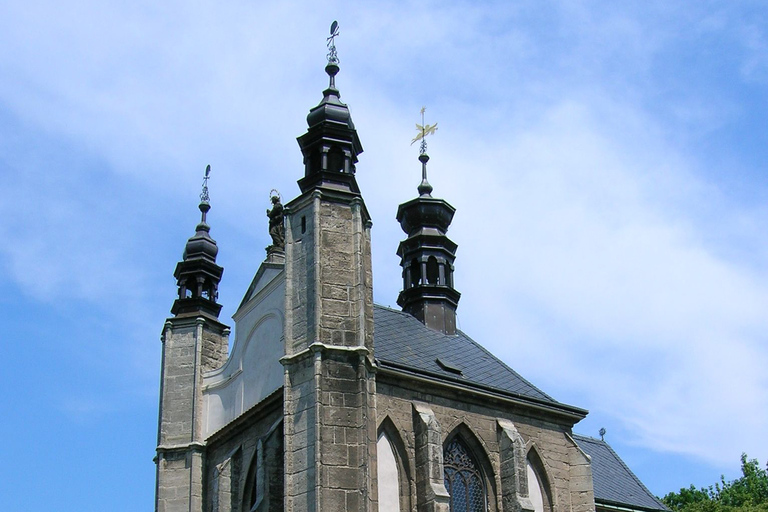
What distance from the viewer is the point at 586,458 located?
25.4 meters

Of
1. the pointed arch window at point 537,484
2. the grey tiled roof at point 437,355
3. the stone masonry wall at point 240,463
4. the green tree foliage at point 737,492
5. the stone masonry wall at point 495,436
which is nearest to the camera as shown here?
the stone masonry wall at point 495,436

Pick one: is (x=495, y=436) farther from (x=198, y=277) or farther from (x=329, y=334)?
(x=198, y=277)

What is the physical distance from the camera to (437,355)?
26.3 metres

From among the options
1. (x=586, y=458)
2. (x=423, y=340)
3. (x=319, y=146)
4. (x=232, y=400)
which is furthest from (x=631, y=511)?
(x=319, y=146)

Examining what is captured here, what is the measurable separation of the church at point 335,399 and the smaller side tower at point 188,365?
A: 0.04m

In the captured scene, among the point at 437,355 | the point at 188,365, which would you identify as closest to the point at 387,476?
the point at 437,355

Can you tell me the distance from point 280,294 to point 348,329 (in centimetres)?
370

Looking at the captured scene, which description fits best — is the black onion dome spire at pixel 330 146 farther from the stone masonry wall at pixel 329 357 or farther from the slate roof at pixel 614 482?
the slate roof at pixel 614 482

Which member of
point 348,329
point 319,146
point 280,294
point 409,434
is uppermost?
point 319,146

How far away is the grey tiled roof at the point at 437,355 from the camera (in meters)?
24.5

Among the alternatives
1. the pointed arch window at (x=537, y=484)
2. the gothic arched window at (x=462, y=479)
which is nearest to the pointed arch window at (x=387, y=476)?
the gothic arched window at (x=462, y=479)

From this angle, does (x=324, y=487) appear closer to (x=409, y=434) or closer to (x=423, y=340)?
(x=409, y=434)

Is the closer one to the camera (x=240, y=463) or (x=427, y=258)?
(x=240, y=463)

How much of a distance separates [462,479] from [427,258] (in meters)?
9.46
